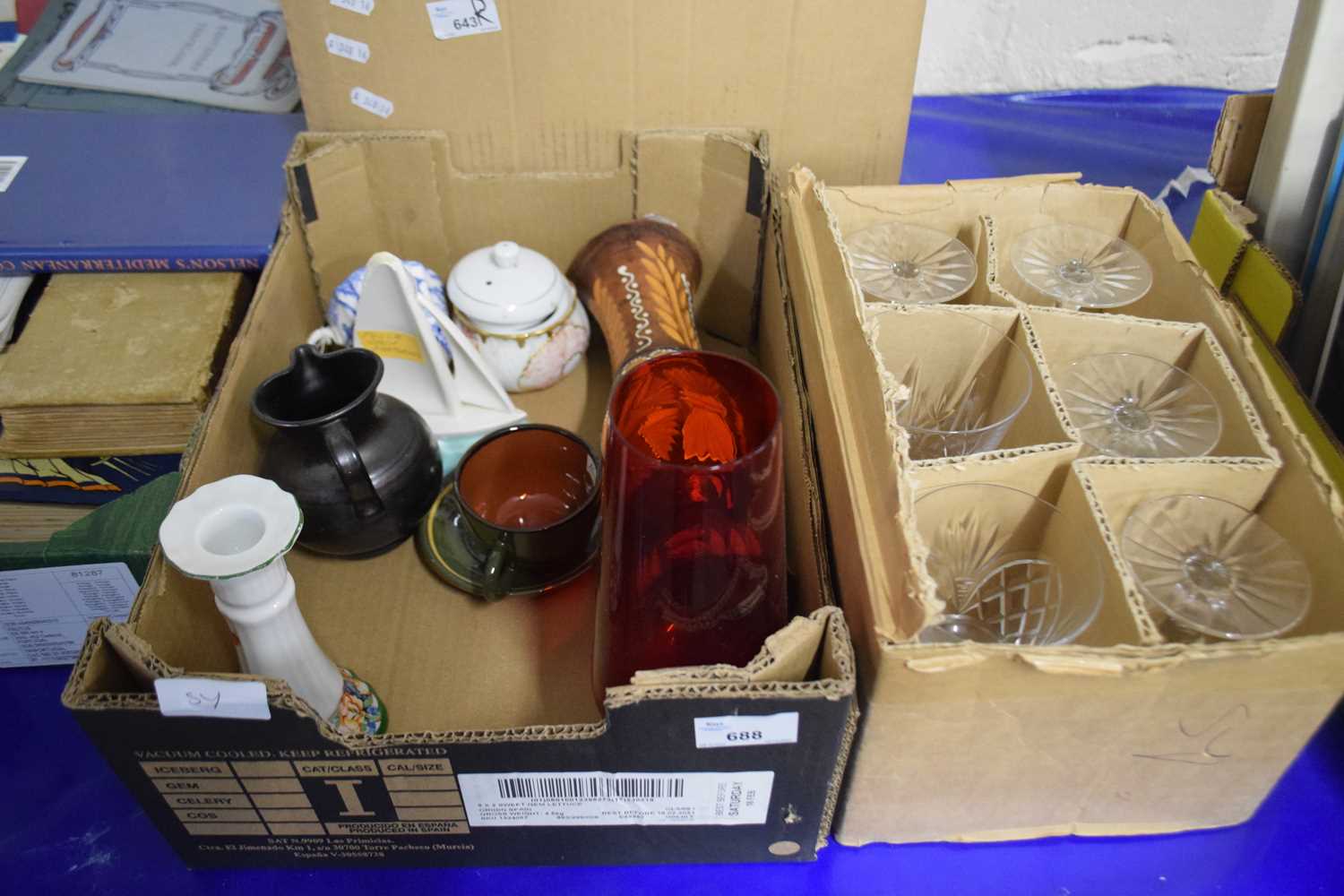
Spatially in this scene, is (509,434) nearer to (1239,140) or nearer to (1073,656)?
(1073,656)

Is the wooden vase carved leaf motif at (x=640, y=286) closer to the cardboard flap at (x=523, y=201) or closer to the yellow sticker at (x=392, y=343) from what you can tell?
the cardboard flap at (x=523, y=201)

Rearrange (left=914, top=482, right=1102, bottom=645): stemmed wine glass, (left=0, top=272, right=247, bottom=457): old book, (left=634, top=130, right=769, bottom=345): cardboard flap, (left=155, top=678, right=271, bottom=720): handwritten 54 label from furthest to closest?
1. (left=634, top=130, right=769, bottom=345): cardboard flap
2. (left=0, top=272, right=247, bottom=457): old book
3. (left=914, top=482, right=1102, bottom=645): stemmed wine glass
4. (left=155, top=678, right=271, bottom=720): handwritten 54 label

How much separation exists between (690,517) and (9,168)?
2.57ft

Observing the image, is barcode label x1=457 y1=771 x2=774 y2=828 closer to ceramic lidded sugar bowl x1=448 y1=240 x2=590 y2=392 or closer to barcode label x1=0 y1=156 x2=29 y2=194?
ceramic lidded sugar bowl x1=448 y1=240 x2=590 y2=392

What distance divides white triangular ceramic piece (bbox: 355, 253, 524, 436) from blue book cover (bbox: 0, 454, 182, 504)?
7.2 inches

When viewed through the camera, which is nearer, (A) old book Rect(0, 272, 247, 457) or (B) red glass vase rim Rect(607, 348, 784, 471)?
(B) red glass vase rim Rect(607, 348, 784, 471)

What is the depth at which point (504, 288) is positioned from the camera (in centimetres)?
79

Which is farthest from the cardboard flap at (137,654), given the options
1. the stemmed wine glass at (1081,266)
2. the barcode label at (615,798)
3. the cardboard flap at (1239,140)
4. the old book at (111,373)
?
the cardboard flap at (1239,140)

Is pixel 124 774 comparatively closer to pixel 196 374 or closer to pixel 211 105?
pixel 196 374

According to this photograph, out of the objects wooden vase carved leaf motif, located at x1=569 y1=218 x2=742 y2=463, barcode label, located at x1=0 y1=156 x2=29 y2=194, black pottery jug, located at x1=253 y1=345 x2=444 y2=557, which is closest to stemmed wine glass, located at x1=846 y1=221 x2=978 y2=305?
wooden vase carved leaf motif, located at x1=569 y1=218 x2=742 y2=463

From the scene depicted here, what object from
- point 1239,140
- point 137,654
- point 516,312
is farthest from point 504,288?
point 1239,140

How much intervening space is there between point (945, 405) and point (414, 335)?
416 millimetres

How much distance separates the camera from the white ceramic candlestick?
49cm

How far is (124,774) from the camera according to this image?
512mm
